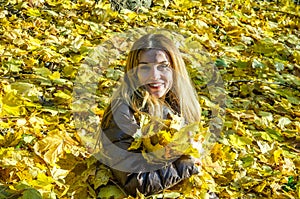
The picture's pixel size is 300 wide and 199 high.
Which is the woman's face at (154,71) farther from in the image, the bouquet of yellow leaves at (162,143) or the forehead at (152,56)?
the bouquet of yellow leaves at (162,143)

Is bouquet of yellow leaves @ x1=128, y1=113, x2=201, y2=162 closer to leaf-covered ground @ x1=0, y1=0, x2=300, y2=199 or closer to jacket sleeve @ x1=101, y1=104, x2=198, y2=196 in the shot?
jacket sleeve @ x1=101, y1=104, x2=198, y2=196

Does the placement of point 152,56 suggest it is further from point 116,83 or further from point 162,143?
point 116,83

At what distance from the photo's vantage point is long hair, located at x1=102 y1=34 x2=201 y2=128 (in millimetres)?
2127

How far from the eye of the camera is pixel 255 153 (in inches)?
111

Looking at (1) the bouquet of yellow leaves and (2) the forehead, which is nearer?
(1) the bouquet of yellow leaves

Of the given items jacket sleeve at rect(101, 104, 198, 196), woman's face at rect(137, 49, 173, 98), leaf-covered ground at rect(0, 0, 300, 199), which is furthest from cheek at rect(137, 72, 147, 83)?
leaf-covered ground at rect(0, 0, 300, 199)

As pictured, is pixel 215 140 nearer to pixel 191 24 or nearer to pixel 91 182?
pixel 91 182

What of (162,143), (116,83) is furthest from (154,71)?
(116,83)

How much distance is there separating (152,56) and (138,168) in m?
0.51

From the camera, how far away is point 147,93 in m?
2.13

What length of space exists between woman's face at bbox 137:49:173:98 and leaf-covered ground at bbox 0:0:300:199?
43 cm

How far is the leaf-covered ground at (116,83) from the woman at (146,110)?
120mm

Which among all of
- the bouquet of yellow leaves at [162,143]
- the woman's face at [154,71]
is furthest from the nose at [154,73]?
the bouquet of yellow leaves at [162,143]

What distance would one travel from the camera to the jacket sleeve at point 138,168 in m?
1.96
